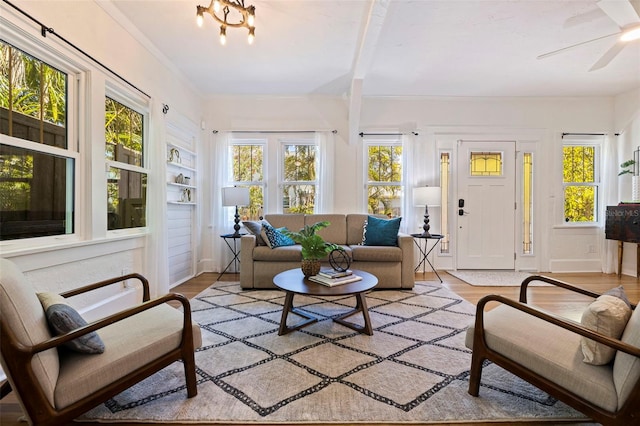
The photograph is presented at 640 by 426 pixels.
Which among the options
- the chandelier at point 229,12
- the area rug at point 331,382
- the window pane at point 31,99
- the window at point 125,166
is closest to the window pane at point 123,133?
the window at point 125,166

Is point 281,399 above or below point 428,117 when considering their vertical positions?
below

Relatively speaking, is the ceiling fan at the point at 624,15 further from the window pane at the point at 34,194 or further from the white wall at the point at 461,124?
the window pane at the point at 34,194

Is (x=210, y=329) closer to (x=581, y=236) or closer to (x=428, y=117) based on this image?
(x=428, y=117)

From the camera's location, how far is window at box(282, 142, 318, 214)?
4.86 meters

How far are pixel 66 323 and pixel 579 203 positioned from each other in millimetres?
6478

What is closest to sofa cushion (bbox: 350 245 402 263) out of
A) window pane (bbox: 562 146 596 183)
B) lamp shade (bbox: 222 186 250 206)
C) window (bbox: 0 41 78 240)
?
lamp shade (bbox: 222 186 250 206)

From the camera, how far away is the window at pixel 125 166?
2.78 m

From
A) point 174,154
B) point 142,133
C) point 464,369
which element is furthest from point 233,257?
point 464,369

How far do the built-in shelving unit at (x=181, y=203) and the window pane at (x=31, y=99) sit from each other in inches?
56.4

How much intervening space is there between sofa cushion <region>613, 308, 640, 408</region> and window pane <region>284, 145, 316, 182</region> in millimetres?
4048

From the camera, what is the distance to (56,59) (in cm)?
216

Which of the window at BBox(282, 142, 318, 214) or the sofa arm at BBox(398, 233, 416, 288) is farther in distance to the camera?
the window at BBox(282, 142, 318, 214)

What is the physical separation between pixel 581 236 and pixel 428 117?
3.13 meters

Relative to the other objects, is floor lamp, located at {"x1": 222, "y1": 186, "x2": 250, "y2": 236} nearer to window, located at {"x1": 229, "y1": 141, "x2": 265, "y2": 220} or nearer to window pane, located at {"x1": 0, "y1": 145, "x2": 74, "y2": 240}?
window, located at {"x1": 229, "y1": 141, "x2": 265, "y2": 220}
